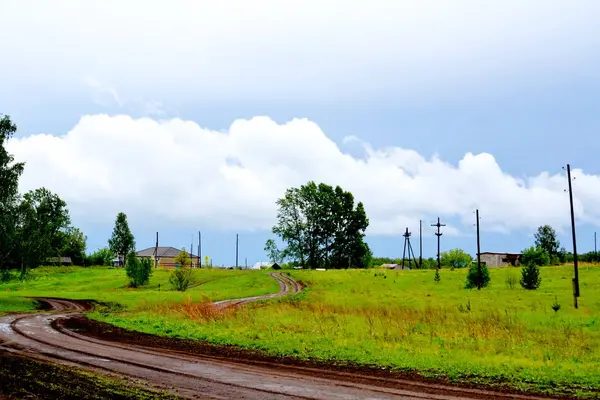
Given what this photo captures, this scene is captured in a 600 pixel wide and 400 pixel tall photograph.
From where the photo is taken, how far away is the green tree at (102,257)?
461 ft

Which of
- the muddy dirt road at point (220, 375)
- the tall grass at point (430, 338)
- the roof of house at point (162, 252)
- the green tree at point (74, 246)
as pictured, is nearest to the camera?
the muddy dirt road at point (220, 375)

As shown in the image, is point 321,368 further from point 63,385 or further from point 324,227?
point 324,227

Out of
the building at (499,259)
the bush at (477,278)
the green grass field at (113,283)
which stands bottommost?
the green grass field at (113,283)

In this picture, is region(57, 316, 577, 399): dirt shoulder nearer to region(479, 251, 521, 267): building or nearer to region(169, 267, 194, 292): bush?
region(169, 267, 194, 292): bush

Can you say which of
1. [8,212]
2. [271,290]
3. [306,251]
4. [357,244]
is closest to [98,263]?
[306,251]

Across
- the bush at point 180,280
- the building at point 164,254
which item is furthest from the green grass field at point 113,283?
the building at point 164,254

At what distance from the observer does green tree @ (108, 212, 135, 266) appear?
14725 cm

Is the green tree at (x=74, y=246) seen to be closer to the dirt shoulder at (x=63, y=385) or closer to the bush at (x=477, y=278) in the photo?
the bush at (x=477, y=278)

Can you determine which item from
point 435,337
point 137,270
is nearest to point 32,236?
point 137,270

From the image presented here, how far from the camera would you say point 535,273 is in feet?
190

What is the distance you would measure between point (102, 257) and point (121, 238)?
7.24 metres

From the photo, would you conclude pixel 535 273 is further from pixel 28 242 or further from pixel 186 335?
pixel 28 242

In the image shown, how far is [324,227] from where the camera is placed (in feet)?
436

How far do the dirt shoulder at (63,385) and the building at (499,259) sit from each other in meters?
117
